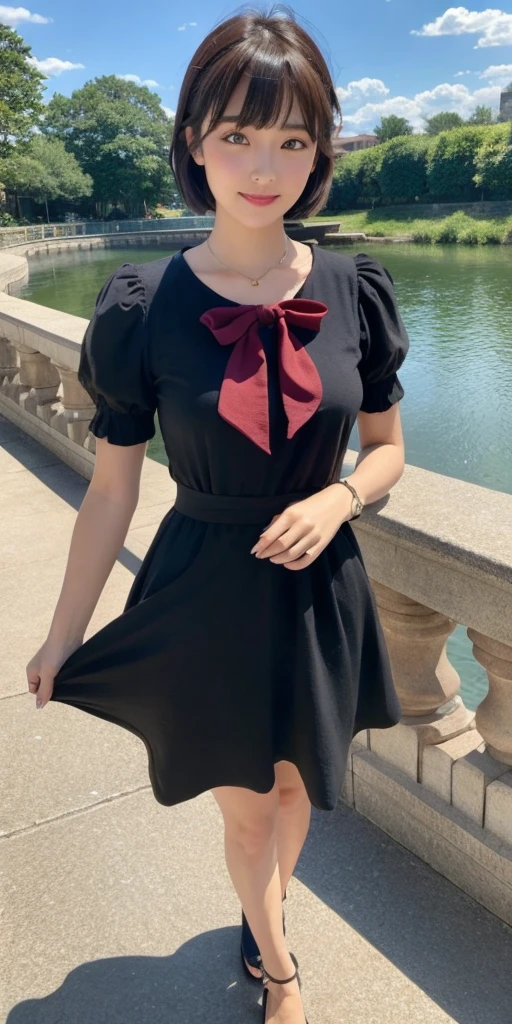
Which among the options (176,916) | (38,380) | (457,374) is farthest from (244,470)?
(457,374)

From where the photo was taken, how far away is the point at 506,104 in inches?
3307

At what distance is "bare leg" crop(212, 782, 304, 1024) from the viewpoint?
1.50 metres

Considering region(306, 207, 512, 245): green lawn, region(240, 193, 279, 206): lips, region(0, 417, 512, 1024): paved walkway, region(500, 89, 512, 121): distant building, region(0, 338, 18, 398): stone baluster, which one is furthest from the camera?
region(500, 89, 512, 121): distant building

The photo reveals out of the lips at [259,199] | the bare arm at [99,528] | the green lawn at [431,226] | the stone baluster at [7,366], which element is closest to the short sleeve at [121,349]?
the bare arm at [99,528]

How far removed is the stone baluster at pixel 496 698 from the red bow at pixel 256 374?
2.25ft

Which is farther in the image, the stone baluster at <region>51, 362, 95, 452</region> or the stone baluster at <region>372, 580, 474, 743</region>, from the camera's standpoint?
the stone baluster at <region>51, 362, 95, 452</region>

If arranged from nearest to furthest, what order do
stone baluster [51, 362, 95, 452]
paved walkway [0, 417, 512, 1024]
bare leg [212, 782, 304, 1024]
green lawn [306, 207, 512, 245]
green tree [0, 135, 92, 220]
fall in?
1. bare leg [212, 782, 304, 1024]
2. paved walkway [0, 417, 512, 1024]
3. stone baluster [51, 362, 95, 452]
4. green lawn [306, 207, 512, 245]
5. green tree [0, 135, 92, 220]

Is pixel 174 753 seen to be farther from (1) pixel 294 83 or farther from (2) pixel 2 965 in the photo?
(1) pixel 294 83

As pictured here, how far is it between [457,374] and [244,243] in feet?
36.1

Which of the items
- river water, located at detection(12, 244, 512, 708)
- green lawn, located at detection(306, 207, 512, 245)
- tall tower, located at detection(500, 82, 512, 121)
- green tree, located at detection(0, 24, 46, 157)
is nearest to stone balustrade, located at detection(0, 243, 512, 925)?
river water, located at detection(12, 244, 512, 708)

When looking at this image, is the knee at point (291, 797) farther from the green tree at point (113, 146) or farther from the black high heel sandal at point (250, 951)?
the green tree at point (113, 146)

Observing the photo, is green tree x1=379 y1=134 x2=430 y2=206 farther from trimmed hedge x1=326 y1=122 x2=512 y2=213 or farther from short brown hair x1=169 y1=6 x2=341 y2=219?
short brown hair x1=169 y1=6 x2=341 y2=219

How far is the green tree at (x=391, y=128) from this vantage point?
253ft

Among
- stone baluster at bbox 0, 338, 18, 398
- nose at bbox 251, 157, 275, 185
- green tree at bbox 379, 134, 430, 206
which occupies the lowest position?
green tree at bbox 379, 134, 430, 206
